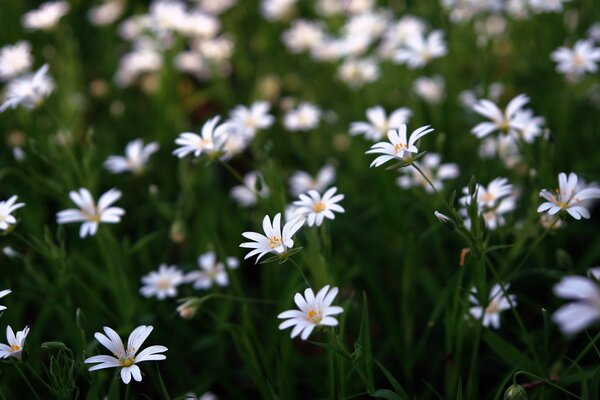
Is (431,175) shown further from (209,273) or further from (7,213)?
(7,213)

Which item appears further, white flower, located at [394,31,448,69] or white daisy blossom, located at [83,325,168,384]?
white flower, located at [394,31,448,69]

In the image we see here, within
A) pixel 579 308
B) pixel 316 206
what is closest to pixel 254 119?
pixel 316 206

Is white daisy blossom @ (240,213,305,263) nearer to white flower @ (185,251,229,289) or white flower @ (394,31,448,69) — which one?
white flower @ (185,251,229,289)

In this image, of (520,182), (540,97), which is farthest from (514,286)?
(540,97)

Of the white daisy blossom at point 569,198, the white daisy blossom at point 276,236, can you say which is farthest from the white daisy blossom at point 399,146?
the white daisy blossom at point 569,198

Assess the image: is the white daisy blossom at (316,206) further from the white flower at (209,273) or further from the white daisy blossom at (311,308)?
the white flower at (209,273)

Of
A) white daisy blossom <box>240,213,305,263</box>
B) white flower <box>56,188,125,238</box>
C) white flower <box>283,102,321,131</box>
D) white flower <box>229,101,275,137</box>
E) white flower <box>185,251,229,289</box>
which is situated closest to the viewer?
white daisy blossom <box>240,213,305,263</box>

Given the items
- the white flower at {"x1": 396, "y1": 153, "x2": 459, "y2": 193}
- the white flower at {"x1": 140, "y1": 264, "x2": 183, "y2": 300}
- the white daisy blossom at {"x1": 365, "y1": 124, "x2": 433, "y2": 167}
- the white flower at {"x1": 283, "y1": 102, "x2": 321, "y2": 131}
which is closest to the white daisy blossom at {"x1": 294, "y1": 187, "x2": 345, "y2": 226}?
the white daisy blossom at {"x1": 365, "y1": 124, "x2": 433, "y2": 167}

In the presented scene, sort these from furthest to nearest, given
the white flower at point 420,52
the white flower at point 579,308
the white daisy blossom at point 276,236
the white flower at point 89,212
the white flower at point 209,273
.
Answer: the white flower at point 420,52 → the white flower at point 209,273 → the white flower at point 89,212 → the white daisy blossom at point 276,236 → the white flower at point 579,308
